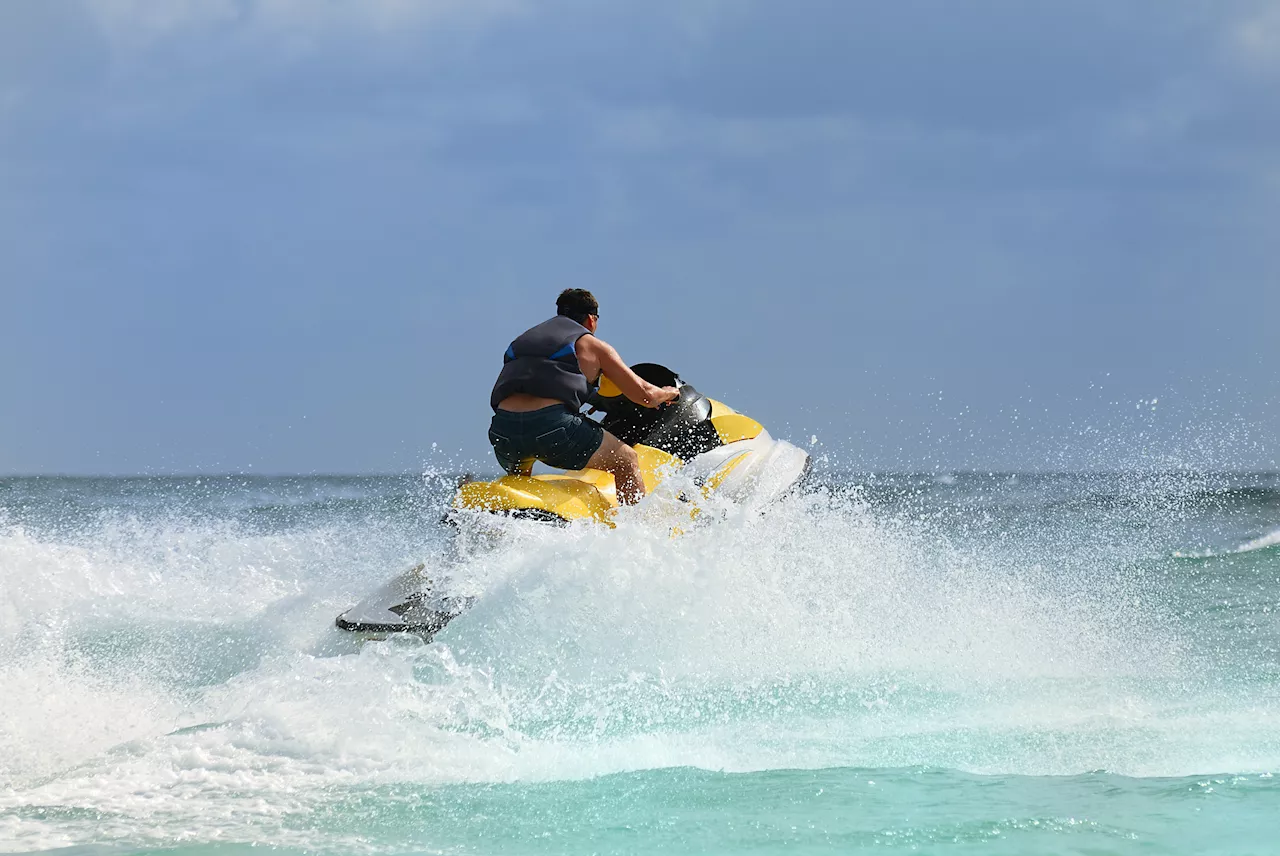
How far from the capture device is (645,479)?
5.20 m

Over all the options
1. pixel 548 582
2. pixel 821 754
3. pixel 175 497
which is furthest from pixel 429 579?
pixel 175 497

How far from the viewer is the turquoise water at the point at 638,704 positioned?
3.15 meters

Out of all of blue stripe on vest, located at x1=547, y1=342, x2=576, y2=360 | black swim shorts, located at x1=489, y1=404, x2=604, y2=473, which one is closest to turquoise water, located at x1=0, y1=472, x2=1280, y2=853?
black swim shorts, located at x1=489, y1=404, x2=604, y2=473

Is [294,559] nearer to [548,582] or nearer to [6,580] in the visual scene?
[6,580]

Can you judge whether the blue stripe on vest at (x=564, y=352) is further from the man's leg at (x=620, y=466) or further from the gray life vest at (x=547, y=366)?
the man's leg at (x=620, y=466)

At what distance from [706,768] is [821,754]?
44 centimetres

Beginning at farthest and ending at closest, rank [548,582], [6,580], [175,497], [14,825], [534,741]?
1. [175,497]
2. [6,580]
3. [548,582]
4. [534,741]
5. [14,825]

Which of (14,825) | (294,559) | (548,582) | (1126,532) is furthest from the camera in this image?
(1126,532)

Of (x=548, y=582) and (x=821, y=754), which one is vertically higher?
(x=548, y=582)

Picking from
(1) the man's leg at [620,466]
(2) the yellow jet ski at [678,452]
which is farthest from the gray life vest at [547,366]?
(2) the yellow jet ski at [678,452]

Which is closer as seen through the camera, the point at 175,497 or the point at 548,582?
the point at 548,582

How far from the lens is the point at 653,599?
4551mm

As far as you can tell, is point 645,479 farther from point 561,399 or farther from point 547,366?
point 547,366

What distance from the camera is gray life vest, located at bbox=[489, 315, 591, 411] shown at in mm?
4898
